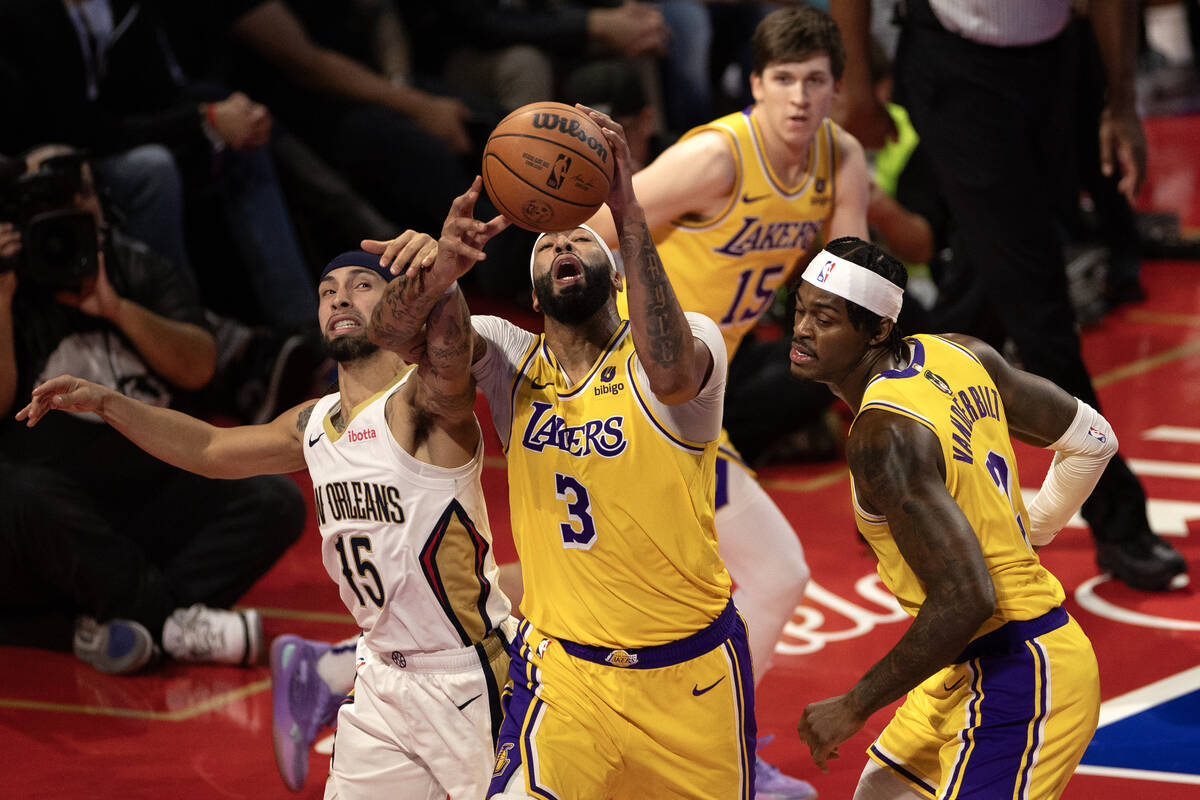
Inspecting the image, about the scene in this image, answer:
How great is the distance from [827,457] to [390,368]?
4017 mm

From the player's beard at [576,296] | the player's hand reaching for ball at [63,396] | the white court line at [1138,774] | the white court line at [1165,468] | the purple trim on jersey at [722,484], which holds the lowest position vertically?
the white court line at [1165,468]

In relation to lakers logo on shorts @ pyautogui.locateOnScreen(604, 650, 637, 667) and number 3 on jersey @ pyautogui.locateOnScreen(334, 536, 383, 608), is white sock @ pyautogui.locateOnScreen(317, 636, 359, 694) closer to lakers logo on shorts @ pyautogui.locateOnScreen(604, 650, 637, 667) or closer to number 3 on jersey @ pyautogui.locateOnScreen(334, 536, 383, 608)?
number 3 on jersey @ pyautogui.locateOnScreen(334, 536, 383, 608)

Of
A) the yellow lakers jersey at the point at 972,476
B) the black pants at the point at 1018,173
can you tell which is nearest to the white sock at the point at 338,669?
the yellow lakers jersey at the point at 972,476

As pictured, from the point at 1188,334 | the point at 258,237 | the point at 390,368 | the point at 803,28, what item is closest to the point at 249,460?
the point at 390,368

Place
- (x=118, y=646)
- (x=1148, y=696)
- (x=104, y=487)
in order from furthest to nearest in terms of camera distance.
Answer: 1. (x=104, y=487)
2. (x=118, y=646)
3. (x=1148, y=696)

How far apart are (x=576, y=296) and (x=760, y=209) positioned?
4.85 ft

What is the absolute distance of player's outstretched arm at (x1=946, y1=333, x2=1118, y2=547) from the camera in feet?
12.5

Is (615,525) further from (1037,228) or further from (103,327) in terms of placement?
(103,327)

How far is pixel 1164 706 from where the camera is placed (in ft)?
16.4

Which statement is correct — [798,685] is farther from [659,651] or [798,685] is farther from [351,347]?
[351,347]

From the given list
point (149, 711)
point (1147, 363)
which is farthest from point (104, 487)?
point (1147, 363)

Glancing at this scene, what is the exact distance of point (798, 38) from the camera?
194 inches

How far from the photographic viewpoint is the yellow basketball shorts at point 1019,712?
11.0 ft

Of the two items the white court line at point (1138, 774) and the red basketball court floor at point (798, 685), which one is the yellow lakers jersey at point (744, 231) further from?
the white court line at point (1138, 774)
